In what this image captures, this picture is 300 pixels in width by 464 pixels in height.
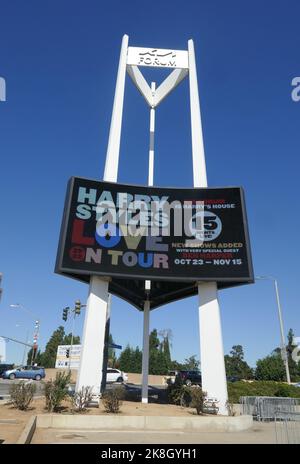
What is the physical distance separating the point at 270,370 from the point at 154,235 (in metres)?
54.5

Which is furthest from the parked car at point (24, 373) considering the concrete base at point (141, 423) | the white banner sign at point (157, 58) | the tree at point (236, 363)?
the tree at point (236, 363)

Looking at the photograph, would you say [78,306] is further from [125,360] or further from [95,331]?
[125,360]

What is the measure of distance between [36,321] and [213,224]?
144ft

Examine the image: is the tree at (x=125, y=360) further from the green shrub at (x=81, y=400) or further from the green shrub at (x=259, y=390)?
the green shrub at (x=81, y=400)

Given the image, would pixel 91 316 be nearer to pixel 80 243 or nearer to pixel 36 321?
pixel 80 243

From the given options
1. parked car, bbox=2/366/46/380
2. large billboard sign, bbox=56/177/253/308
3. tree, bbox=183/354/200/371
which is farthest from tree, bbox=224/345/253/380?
large billboard sign, bbox=56/177/253/308

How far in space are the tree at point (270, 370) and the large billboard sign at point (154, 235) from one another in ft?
167

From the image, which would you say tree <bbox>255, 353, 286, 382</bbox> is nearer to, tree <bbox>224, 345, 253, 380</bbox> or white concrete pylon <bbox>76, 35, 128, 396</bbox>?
tree <bbox>224, 345, 253, 380</bbox>

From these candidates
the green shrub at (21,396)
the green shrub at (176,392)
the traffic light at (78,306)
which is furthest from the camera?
the traffic light at (78,306)

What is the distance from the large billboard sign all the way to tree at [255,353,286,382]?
167 ft

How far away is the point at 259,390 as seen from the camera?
27266 mm

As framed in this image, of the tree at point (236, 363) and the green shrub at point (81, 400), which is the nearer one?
the green shrub at point (81, 400)

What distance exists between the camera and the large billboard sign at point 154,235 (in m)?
20.0

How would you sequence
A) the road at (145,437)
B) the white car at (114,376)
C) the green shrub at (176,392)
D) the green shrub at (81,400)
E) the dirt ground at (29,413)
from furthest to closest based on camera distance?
1. the white car at (114,376)
2. the green shrub at (176,392)
3. the green shrub at (81,400)
4. the road at (145,437)
5. the dirt ground at (29,413)
